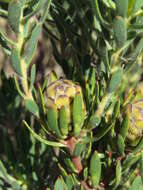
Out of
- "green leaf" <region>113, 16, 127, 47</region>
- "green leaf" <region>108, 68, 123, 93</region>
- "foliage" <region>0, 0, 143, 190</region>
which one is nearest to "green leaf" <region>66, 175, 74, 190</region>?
"foliage" <region>0, 0, 143, 190</region>

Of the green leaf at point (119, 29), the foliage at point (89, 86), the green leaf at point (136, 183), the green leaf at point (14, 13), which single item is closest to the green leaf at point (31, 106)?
the foliage at point (89, 86)

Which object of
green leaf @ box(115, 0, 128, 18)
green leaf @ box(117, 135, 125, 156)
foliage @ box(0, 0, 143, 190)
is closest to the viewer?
green leaf @ box(115, 0, 128, 18)

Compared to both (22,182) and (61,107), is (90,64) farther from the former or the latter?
(22,182)

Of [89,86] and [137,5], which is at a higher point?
[137,5]

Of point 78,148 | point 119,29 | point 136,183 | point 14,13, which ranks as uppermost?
point 14,13

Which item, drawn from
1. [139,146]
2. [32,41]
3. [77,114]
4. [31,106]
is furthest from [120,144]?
[32,41]

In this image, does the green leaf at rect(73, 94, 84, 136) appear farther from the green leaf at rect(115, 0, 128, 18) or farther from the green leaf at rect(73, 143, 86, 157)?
the green leaf at rect(115, 0, 128, 18)

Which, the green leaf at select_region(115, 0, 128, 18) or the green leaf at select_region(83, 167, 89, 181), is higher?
the green leaf at select_region(115, 0, 128, 18)

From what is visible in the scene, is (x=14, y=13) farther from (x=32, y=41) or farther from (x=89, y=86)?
(x=89, y=86)
